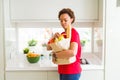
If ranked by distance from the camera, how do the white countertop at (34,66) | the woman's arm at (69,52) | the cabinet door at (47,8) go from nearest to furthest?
the woman's arm at (69,52) → the white countertop at (34,66) → the cabinet door at (47,8)

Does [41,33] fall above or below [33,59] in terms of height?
above

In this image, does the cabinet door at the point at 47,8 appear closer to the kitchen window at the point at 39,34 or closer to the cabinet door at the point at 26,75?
the kitchen window at the point at 39,34

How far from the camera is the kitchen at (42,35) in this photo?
1976 millimetres

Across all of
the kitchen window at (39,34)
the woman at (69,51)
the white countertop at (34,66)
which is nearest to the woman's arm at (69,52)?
the woman at (69,51)

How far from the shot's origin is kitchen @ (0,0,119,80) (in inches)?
77.8

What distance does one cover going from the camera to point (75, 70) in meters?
1.74

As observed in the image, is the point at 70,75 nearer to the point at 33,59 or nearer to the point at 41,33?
the point at 33,59

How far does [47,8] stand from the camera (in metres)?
2.17

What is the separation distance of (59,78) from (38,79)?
19 cm

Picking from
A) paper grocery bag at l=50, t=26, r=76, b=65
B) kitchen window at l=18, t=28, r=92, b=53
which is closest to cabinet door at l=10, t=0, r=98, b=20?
kitchen window at l=18, t=28, r=92, b=53

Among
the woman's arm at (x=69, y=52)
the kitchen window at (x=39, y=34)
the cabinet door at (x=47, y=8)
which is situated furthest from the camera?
the kitchen window at (x=39, y=34)
